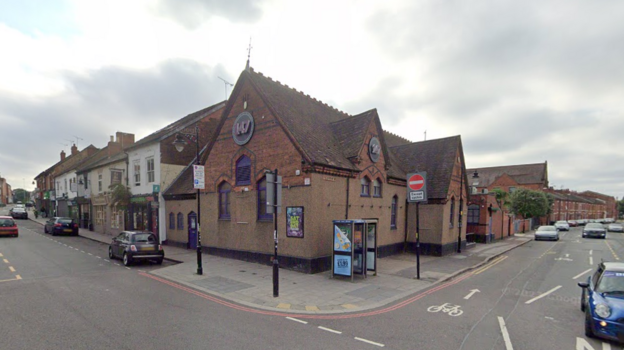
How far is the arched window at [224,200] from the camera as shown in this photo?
52.4ft

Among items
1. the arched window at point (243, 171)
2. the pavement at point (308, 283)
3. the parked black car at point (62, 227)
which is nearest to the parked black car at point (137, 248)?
the pavement at point (308, 283)

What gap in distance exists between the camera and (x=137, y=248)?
13.7 meters

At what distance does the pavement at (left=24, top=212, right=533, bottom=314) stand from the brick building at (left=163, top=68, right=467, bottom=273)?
1.20m

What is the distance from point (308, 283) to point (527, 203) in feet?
154

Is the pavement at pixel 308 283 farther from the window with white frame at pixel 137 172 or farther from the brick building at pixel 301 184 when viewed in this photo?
the window with white frame at pixel 137 172

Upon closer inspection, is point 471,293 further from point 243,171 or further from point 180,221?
point 180,221

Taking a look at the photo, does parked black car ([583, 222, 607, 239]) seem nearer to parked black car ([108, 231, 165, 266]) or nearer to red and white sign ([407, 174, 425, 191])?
red and white sign ([407, 174, 425, 191])

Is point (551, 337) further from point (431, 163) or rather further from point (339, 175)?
point (431, 163)

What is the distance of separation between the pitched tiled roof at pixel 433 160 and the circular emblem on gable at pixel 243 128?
11.3 meters

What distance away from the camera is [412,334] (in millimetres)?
6504

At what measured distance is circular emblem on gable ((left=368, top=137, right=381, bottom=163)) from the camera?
15656mm

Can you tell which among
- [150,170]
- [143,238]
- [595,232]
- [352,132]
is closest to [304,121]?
[352,132]

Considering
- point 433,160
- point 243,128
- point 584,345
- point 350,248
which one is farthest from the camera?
point 433,160

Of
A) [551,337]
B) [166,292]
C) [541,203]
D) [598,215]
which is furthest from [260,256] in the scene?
[598,215]
